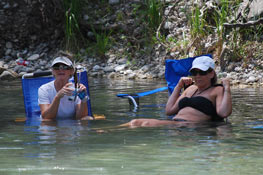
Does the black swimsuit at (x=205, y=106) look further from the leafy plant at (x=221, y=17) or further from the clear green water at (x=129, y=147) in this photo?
the leafy plant at (x=221, y=17)

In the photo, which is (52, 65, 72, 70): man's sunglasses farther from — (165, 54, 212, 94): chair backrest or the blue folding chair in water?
(165, 54, 212, 94): chair backrest

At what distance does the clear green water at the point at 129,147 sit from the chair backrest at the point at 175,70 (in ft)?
2.27

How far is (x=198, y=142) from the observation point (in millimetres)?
4352

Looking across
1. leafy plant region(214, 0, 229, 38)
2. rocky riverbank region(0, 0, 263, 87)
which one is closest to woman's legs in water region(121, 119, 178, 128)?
rocky riverbank region(0, 0, 263, 87)

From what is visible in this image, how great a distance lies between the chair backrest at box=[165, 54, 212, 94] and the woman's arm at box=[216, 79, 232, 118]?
1.73 metres

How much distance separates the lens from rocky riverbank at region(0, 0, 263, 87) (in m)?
10.9

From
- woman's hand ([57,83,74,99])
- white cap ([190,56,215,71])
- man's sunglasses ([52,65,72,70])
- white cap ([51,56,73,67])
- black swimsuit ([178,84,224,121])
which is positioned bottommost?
black swimsuit ([178,84,224,121])

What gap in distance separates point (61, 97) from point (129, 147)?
4.25ft

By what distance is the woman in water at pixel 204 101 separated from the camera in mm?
5285

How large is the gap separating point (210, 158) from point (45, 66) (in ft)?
35.9

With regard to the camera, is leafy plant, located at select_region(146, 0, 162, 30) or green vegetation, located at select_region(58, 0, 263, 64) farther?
leafy plant, located at select_region(146, 0, 162, 30)

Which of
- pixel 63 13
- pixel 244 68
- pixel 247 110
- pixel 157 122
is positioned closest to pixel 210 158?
pixel 157 122

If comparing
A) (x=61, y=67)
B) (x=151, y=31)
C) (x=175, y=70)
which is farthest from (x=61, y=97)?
(x=151, y=31)

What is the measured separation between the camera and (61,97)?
516cm
